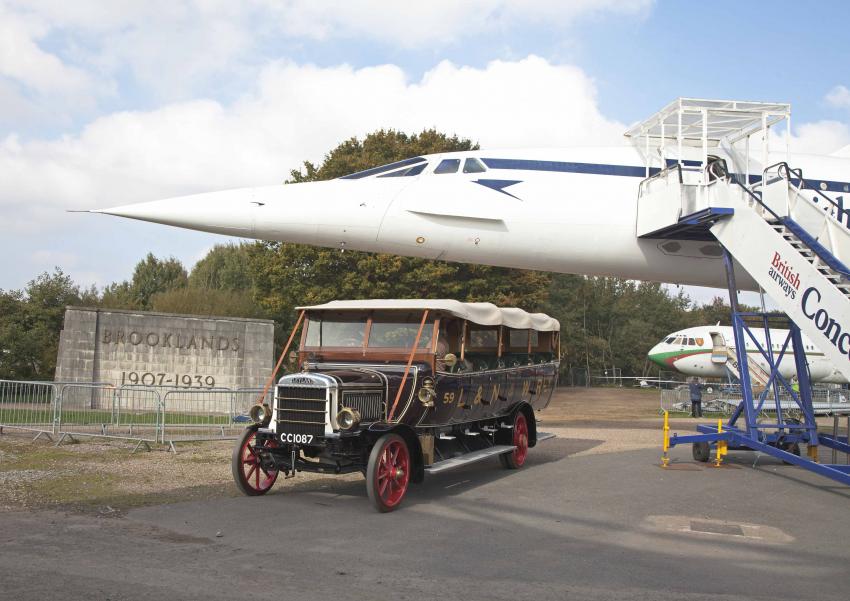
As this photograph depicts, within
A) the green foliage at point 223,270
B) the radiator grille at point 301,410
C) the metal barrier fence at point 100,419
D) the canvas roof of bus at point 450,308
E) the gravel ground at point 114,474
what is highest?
the green foliage at point 223,270

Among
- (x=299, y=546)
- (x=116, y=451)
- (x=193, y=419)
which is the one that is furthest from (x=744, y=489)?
(x=193, y=419)

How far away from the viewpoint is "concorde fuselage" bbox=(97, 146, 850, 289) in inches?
478

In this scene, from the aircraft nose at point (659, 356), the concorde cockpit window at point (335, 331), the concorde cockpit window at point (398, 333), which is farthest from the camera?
the aircraft nose at point (659, 356)

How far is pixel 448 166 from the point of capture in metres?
13.3

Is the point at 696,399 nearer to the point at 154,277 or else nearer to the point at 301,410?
the point at 301,410

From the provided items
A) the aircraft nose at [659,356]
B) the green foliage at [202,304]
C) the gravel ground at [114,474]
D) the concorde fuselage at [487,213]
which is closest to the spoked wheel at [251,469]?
the gravel ground at [114,474]

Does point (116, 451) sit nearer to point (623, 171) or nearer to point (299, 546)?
point (299, 546)

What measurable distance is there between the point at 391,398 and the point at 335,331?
155 centimetres

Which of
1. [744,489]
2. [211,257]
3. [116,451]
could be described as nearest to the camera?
[744,489]

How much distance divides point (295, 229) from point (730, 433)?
25.1ft

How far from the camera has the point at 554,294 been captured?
2442 inches

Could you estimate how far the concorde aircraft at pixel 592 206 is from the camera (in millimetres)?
11805

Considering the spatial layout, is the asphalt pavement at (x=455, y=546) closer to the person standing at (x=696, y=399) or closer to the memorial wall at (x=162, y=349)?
the memorial wall at (x=162, y=349)

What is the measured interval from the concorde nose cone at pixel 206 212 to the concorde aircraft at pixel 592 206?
0.02m
